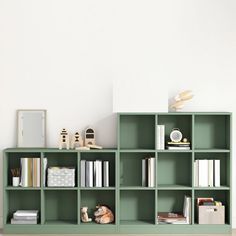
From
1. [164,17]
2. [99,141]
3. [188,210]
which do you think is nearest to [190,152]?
[188,210]

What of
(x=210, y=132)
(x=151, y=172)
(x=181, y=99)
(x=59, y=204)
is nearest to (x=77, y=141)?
(x=59, y=204)

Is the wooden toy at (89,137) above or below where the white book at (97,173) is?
above

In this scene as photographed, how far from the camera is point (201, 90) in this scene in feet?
17.5

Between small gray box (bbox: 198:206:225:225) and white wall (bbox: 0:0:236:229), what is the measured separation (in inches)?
38.6

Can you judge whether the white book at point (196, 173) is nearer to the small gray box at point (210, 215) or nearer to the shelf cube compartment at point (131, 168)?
the small gray box at point (210, 215)

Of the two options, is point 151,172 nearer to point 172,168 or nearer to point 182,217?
point 172,168

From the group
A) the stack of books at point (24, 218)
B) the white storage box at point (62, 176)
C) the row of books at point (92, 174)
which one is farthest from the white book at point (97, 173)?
the stack of books at point (24, 218)

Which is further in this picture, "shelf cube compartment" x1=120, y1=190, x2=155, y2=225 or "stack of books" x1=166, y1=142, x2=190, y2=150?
"shelf cube compartment" x1=120, y1=190, x2=155, y2=225

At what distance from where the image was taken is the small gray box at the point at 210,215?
5.16 meters

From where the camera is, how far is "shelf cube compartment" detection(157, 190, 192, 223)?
17.4 feet

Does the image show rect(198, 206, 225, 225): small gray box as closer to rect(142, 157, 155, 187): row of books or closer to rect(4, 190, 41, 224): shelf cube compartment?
rect(142, 157, 155, 187): row of books

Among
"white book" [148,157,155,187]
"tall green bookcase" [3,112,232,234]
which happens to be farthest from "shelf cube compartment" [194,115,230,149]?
"white book" [148,157,155,187]

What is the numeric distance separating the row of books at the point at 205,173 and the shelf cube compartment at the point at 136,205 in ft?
1.61

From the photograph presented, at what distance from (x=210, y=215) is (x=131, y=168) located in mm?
887
